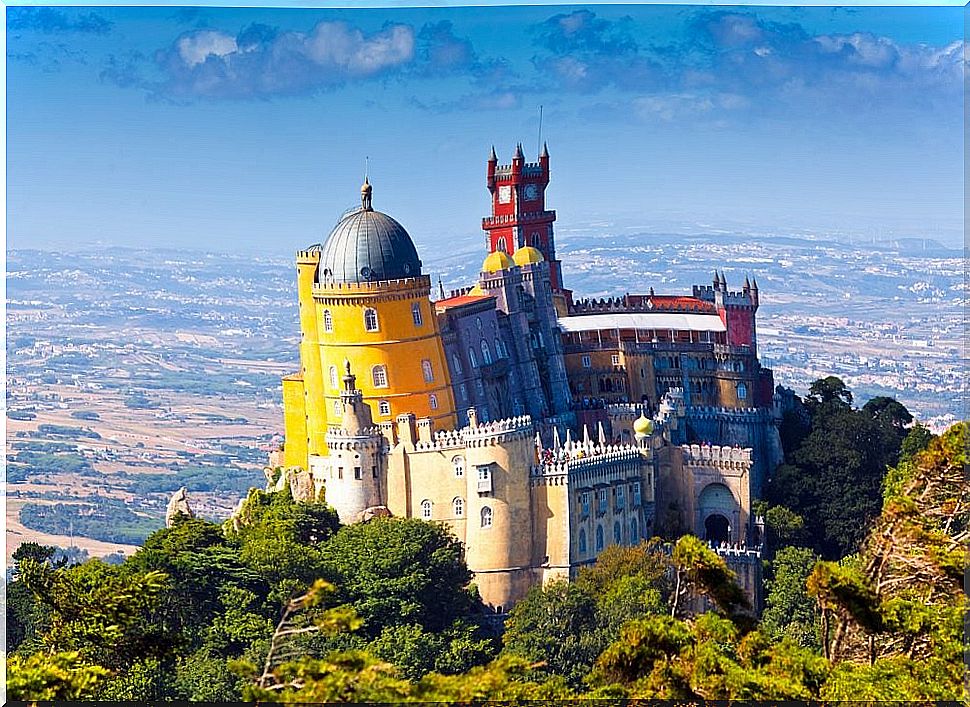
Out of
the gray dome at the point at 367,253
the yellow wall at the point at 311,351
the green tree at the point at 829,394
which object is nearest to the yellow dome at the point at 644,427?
the gray dome at the point at 367,253

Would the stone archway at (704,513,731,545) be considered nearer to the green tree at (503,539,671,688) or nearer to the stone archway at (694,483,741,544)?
the stone archway at (694,483,741,544)

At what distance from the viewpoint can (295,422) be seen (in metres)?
68.8

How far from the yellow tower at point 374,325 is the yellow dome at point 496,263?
8912 millimetres

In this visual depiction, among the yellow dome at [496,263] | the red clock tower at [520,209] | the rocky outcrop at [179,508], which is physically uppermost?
the red clock tower at [520,209]

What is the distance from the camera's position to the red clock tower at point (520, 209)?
91.0m

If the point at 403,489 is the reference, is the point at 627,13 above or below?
above

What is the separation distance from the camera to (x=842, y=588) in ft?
137

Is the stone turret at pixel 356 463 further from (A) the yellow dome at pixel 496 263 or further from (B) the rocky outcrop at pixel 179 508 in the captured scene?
(A) the yellow dome at pixel 496 263

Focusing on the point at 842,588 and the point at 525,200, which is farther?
the point at 525,200

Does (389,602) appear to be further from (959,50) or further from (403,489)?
(959,50)

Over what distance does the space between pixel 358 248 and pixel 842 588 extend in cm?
2687

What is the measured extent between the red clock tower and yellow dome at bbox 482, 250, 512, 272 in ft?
48.2

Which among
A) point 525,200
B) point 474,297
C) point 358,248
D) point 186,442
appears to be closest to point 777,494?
point 474,297

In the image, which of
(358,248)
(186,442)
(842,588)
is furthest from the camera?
(186,442)
